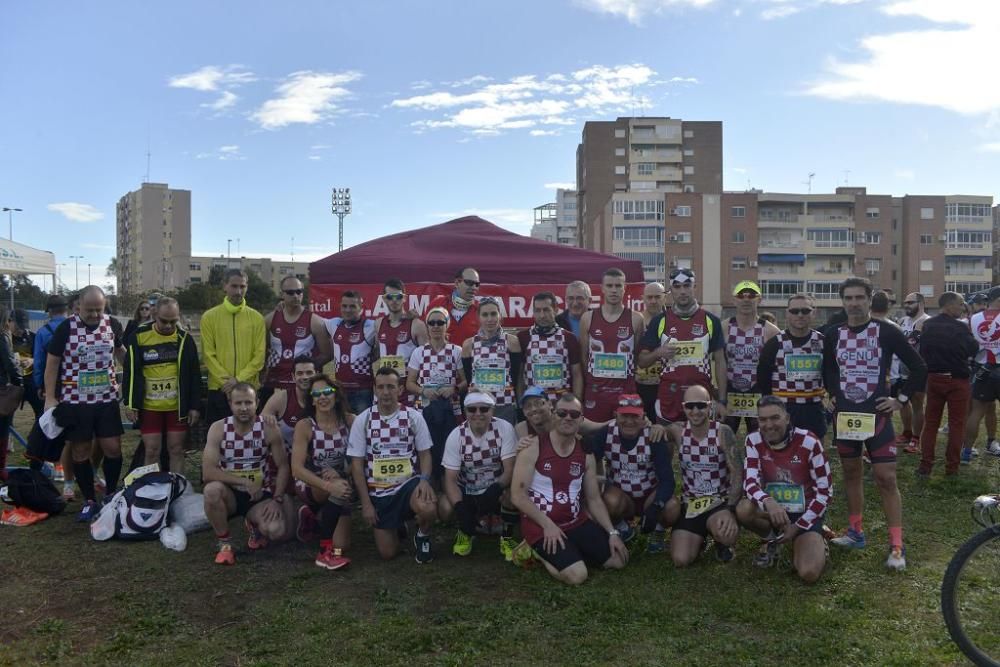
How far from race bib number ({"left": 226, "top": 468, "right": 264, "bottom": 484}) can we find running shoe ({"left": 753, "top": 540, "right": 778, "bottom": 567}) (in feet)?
11.1

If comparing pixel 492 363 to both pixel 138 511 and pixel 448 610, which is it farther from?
pixel 138 511

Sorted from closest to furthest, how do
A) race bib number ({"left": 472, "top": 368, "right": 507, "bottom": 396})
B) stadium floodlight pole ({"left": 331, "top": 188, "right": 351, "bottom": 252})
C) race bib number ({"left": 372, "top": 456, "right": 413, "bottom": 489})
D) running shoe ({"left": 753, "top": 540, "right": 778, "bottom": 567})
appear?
running shoe ({"left": 753, "top": 540, "right": 778, "bottom": 567}) → race bib number ({"left": 372, "top": 456, "right": 413, "bottom": 489}) → race bib number ({"left": 472, "top": 368, "right": 507, "bottom": 396}) → stadium floodlight pole ({"left": 331, "top": 188, "right": 351, "bottom": 252})

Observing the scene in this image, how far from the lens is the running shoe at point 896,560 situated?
4566 millimetres

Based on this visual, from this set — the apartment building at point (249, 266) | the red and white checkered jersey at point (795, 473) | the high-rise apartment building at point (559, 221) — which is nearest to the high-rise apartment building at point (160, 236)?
the apartment building at point (249, 266)

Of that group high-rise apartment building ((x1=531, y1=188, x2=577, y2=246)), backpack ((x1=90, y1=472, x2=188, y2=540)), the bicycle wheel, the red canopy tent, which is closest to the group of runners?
backpack ((x1=90, y1=472, x2=188, y2=540))

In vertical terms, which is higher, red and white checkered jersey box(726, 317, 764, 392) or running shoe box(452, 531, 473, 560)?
red and white checkered jersey box(726, 317, 764, 392)

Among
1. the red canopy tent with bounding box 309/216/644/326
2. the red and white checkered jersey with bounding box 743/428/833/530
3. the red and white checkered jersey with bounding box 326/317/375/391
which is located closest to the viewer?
the red and white checkered jersey with bounding box 743/428/833/530

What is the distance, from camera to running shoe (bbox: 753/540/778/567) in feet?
15.3

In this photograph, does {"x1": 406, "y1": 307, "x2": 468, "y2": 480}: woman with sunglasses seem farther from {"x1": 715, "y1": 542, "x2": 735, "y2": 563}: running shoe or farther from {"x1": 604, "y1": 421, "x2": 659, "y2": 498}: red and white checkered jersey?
{"x1": 715, "y1": 542, "x2": 735, "y2": 563}: running shoe

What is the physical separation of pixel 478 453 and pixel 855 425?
8.15 ft

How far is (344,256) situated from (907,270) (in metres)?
62.3

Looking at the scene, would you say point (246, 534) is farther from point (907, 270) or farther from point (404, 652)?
point (907, 270)

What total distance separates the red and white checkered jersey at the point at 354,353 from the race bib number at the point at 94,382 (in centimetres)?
177

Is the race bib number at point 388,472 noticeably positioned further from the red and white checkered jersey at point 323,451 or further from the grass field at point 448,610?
the grass field at point 448,610
